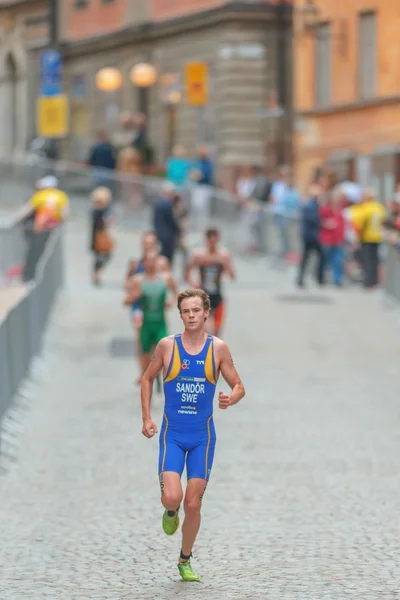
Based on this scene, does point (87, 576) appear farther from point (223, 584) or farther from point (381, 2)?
point (381, 2)

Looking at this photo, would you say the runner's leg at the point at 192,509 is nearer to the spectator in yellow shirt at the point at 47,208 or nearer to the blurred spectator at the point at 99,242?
the spectator in yellow shirt at the point at 47,208

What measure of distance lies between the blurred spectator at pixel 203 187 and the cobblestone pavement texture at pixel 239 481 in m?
14.3

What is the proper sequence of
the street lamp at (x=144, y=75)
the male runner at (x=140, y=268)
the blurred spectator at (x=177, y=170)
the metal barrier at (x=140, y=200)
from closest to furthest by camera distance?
the male runner at (x=140, y=268) → the metal barrier at (x=140, y=200) → the blurred spectator at (x=177, y=170) → the street lamp at (x=144, y=75)

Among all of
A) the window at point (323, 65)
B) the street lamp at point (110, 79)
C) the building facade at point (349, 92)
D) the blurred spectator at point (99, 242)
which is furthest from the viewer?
the street lamp at point (110, 79)

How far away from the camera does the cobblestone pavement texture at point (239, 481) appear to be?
10398 mm

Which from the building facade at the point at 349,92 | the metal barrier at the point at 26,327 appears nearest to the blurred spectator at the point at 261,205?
the building facade at the point at 349,92

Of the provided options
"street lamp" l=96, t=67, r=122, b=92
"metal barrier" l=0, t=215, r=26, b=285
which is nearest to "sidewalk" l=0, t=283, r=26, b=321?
"metal barrier" l=0, t=215, r=26, b=285

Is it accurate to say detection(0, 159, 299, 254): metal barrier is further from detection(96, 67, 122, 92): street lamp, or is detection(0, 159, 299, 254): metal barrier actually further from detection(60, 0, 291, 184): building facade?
detection(96, 67, 122, 92): street lamp

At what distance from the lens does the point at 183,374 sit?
10148mm

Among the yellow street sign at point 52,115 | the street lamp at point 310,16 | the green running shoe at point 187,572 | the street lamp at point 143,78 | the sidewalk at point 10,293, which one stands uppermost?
the street lamp at point 310,16

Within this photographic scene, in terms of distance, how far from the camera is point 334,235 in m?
32.0

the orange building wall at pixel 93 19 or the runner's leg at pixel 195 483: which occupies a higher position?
the orange building wall at pixel 93 19

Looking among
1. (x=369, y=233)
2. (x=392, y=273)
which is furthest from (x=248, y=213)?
(x=392, y=273)

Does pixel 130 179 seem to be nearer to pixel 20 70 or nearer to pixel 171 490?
pixel 20 70
